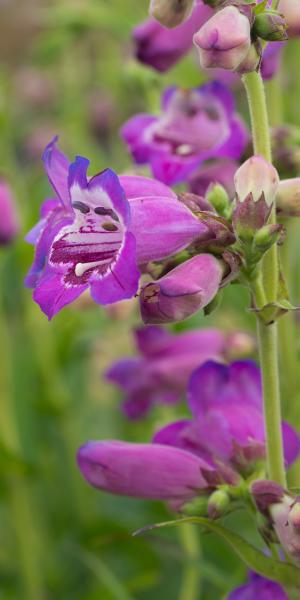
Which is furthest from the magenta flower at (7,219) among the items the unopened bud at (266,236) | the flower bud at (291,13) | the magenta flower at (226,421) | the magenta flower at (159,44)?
the unopened bud at (266,236)

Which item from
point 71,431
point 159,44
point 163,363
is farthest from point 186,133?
point 71,431

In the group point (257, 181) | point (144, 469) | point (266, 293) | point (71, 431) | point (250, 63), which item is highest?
point (250, 63)

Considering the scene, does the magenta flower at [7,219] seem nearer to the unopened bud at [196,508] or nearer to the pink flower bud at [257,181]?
the unopened bud at [196,508]

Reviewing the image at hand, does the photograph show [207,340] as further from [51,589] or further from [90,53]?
[90,53]

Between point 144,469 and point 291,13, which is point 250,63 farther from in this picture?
point 144,469

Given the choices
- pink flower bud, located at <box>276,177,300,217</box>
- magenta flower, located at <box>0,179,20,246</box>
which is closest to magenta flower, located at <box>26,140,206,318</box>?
pink flower bud, located at <box>276,177,300,217</box>

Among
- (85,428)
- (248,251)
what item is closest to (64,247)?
(248,251)
